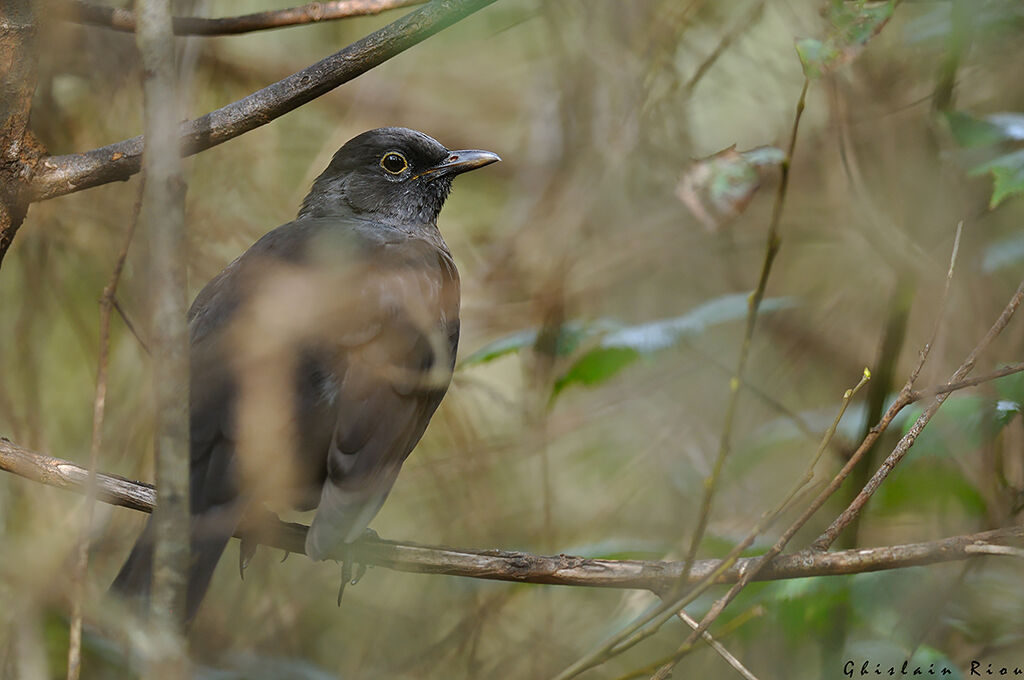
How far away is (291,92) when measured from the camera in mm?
2799

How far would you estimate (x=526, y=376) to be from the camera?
5.90m

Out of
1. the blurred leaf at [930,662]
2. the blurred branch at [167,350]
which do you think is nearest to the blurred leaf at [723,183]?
the blurred leaf at [930,662]

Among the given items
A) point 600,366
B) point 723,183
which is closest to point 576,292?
point 600,366

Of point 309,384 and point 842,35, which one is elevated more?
point 842,35

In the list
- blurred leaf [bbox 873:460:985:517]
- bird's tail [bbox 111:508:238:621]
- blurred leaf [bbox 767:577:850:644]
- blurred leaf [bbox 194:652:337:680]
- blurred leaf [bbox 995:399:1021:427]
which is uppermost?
blurred leaf [bbox 995:399:1021:427]

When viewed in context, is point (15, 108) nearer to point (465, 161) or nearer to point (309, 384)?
point (309, 384)

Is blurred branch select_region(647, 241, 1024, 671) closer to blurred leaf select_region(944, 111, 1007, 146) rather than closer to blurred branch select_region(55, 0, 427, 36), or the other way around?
blurred leaf select_region(944, 111, 1007, 146)

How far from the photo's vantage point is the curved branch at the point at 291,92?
9.01 ft

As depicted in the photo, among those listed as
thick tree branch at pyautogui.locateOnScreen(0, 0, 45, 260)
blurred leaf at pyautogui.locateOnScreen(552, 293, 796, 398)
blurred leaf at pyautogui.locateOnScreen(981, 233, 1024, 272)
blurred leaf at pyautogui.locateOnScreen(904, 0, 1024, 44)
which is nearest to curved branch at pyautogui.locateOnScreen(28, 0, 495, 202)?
thick tree branch at pyautogui.locateOnScreen(0, 0, 45, 260)

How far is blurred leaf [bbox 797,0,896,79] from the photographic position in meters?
2.62

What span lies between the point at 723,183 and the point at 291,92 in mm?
1336

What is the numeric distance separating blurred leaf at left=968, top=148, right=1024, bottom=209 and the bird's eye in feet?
9.00

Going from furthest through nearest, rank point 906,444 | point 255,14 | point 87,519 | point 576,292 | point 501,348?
1. point 576,292
2. point 501,348
3. point 255,14
4. point 906,444
5. point 87,519

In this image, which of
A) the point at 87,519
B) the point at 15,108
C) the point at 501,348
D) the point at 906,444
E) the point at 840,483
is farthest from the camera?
the point at 501,348
